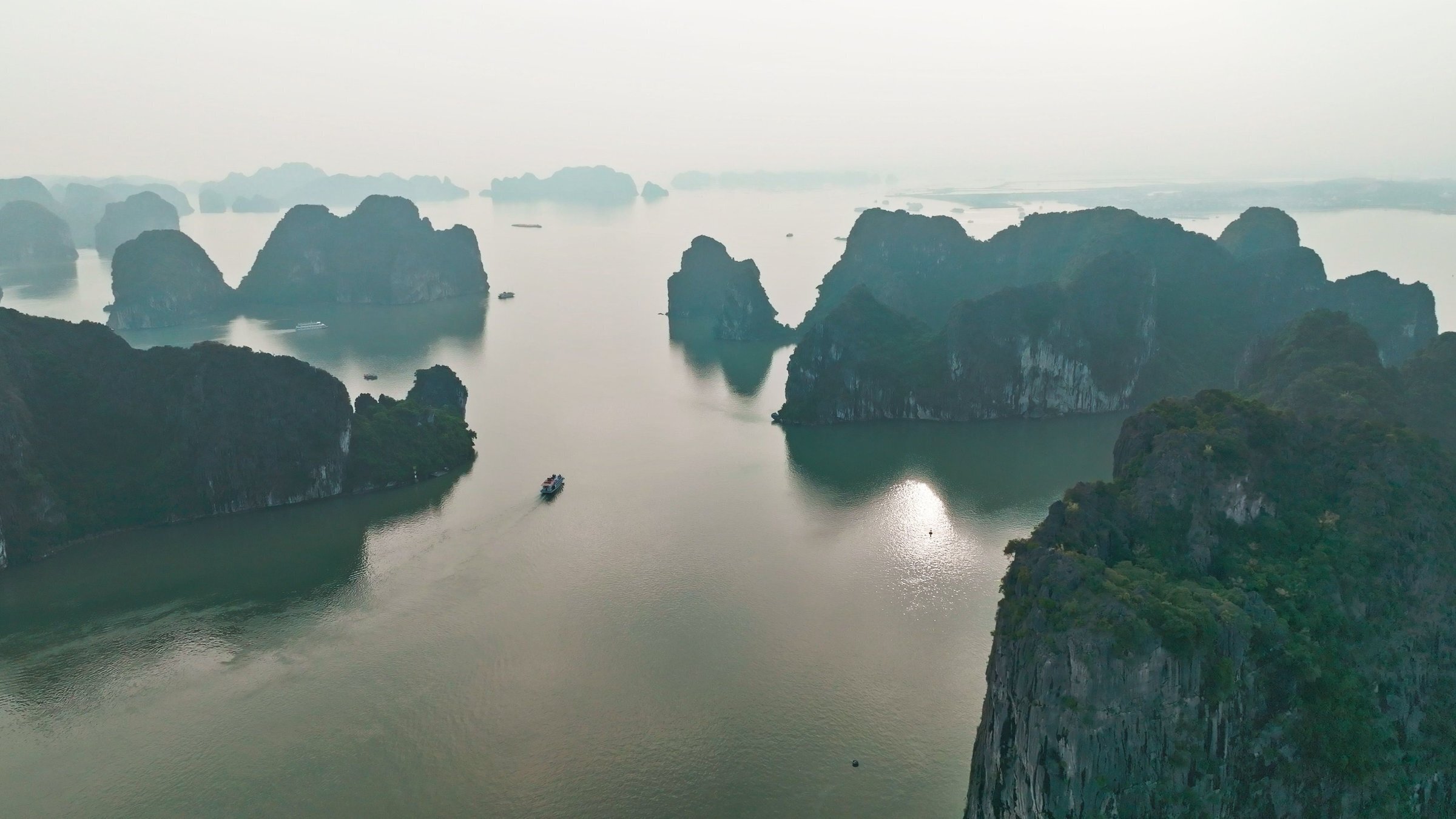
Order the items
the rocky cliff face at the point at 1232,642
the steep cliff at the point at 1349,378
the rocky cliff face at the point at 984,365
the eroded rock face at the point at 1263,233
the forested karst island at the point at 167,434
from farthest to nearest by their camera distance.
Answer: the eroded rock face at the point at 1263,233 < the rocky cliff face at the point at 984,365 < the forested karst island at the point at 167,434 < the steep cliff at the point at 1349,378 < the rocky cliff face at the point at 1232,642

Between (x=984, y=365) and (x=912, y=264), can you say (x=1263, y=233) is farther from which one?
(x=984, y=365)

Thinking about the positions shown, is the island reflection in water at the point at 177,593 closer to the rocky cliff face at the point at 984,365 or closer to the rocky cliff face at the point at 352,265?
the rocky cliff face at the point at 984,365

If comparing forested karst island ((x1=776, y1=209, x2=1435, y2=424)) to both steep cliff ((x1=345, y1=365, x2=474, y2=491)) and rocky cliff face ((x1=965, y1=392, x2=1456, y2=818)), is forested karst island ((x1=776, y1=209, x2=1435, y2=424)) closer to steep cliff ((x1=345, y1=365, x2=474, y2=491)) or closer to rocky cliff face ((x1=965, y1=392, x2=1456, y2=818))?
steep cliff ((x1=345, y1=365, x2=474, y2=491))

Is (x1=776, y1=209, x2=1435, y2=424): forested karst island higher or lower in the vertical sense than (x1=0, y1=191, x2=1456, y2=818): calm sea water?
higher

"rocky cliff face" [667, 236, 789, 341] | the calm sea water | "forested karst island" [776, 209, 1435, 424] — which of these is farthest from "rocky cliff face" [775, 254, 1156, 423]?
"rocky cliff face" [667, 236, 789, 341]

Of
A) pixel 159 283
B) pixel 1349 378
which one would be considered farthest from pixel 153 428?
pixel 1349 378

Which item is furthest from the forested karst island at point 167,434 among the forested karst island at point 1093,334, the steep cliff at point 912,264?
the steep cliff at point 912,264
